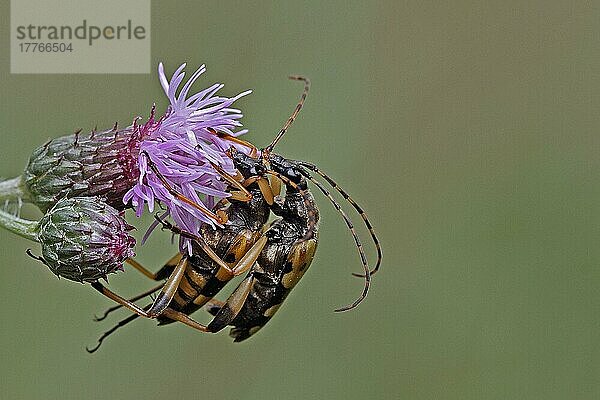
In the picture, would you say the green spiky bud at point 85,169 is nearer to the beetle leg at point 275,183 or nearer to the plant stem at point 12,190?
the plant stem at point 12,190

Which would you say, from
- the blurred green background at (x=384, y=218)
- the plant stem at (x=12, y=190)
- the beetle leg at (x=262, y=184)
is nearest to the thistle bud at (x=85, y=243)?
the plant stem at (x=12, y=190)

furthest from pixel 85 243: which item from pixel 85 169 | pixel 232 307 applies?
pixel 232 307

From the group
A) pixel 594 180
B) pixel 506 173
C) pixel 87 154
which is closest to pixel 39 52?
pixel 87 154

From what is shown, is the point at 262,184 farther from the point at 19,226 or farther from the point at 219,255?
the point at 19,226

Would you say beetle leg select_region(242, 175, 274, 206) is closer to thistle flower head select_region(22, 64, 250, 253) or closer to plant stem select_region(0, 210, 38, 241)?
thistle flower head select_region(22, 64, 250, 253)

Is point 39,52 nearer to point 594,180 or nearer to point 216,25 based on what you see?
point 216,25
